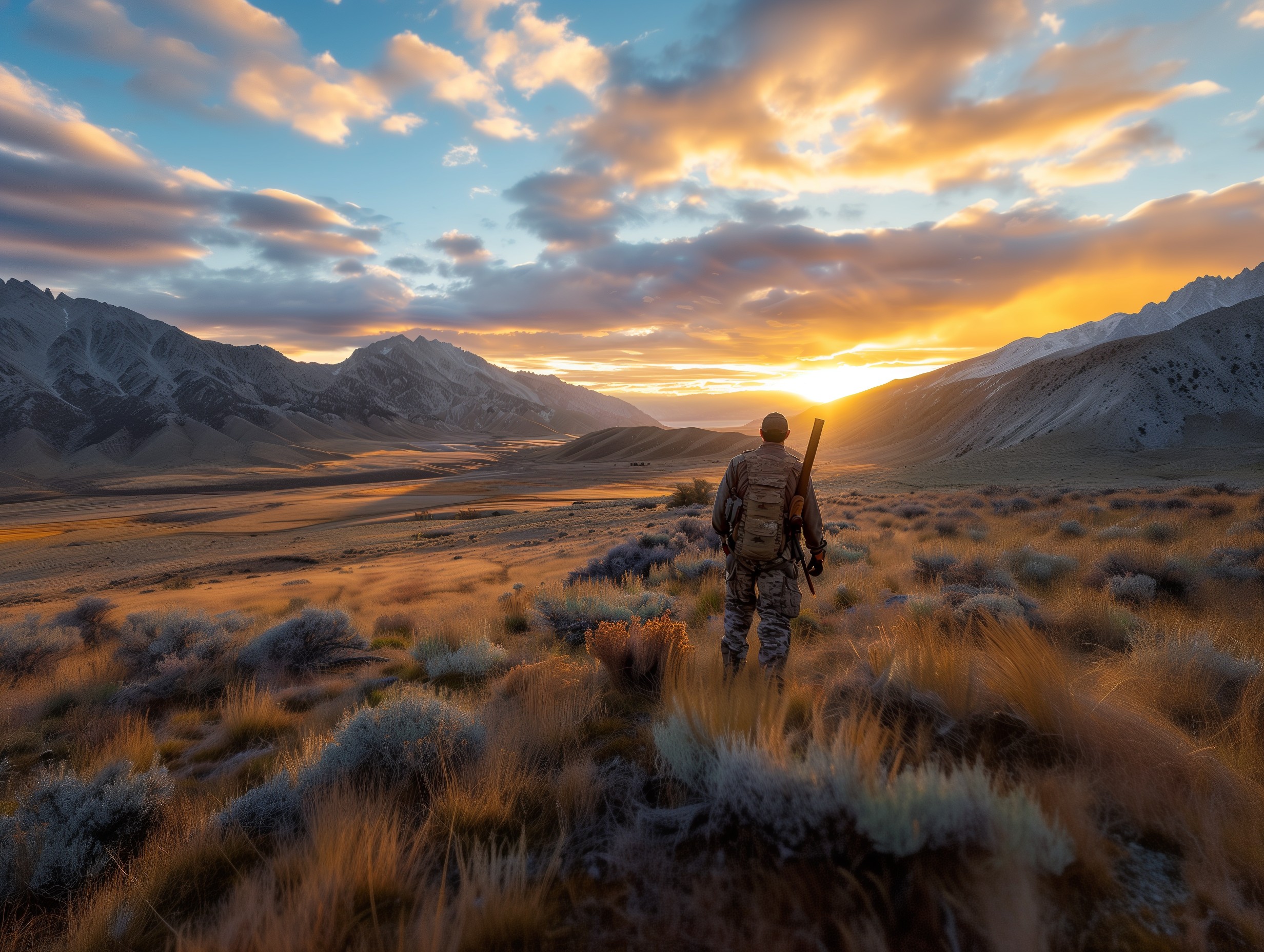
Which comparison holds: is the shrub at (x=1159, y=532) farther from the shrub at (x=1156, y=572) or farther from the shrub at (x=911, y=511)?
the shrub at (x=911, y=511)

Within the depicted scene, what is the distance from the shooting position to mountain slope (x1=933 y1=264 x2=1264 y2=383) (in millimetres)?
165625

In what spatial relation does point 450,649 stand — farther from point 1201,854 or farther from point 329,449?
point 329,449

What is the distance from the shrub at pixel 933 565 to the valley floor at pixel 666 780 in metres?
1.00

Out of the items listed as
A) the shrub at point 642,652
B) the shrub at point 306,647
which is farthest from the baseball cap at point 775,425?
the shrub at point 306,647

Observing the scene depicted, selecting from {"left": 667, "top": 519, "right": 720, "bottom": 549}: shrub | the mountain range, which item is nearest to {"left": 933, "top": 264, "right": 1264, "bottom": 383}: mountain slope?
the mountain range

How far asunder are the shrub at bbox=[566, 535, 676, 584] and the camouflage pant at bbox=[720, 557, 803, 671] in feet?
19.2

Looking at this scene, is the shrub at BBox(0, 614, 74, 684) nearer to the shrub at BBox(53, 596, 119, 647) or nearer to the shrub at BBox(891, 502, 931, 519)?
the shrub at BBox(53, 596, 119, 647)

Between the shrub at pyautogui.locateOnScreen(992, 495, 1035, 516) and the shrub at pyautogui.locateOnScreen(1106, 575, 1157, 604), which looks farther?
the shrub at pyautogui.locateOnScreen(992, 495, 1035, 516)

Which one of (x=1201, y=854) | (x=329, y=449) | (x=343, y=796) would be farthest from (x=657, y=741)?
(x=329, y=449)

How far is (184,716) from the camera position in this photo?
499 centimetres

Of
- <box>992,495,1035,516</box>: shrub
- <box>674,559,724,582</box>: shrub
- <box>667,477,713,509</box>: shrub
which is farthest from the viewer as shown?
<box>667,477,713,509</box>: shrub

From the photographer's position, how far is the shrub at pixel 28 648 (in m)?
6.83

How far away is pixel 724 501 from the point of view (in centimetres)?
511

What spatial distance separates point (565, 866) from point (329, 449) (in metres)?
192
